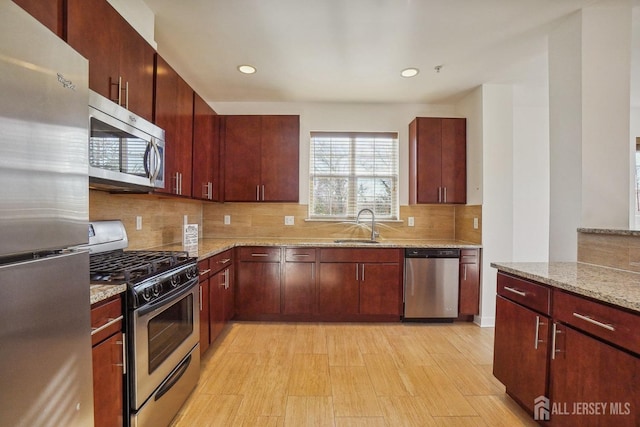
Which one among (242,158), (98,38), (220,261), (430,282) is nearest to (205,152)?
(242,158)

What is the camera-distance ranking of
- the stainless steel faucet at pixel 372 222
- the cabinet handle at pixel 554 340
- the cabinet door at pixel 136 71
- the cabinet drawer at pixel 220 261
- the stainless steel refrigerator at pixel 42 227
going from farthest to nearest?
1. the stainless steel faucet at pixel 372 222
2. the cabinet drawer at pixel 220 261
3. the cabinet door at pixel 136 71
4. the cabinet handle at pixel 554 340
5. the stainless steel refrigerator at pixel 42 227

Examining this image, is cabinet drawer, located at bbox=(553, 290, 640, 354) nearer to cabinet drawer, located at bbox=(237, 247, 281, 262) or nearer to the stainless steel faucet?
the stainless steel faucet

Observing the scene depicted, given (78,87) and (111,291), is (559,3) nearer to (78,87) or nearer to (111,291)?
(78,87)

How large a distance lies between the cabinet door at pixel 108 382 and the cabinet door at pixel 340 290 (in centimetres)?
211

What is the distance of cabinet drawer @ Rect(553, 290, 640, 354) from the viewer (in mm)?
1117

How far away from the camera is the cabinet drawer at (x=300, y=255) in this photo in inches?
126

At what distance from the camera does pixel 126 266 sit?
157cm

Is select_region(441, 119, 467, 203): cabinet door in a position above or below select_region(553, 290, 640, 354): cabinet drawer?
above

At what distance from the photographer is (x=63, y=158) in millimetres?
861

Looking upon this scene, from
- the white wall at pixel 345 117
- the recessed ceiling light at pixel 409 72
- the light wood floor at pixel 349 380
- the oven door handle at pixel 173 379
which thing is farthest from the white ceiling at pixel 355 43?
the light wood floor at pixel 349 380

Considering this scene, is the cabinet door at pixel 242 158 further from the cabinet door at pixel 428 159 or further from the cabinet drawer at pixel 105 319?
the cabinet drawer at pixel 105 319

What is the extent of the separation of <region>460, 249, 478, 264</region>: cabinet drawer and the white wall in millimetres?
958

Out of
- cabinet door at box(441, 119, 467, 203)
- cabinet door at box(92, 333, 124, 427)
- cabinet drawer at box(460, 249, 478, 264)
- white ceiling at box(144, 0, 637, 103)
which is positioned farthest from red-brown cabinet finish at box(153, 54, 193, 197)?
cabinet drawer at box(460, 249, 478, 264)

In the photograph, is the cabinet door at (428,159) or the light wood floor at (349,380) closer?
the light wood floor at (349,380)
